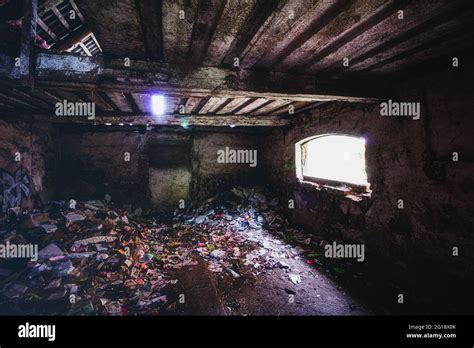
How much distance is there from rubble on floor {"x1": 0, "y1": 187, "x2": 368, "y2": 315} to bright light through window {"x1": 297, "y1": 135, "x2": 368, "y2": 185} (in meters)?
1.71

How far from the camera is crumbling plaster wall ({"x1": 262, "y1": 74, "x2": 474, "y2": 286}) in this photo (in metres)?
2.90

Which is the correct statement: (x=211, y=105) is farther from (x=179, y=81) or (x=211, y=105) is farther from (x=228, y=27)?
(x=228, y=27)

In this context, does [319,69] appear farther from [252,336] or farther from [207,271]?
[207,271]

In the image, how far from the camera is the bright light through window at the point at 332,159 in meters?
5.95

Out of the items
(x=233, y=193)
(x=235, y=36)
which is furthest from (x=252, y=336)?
(x=233, y=193)

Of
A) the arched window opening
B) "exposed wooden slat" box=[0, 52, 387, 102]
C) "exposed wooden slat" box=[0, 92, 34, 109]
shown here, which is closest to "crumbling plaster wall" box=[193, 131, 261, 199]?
the arched window opening

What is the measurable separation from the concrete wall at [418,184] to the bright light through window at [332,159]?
77 cm

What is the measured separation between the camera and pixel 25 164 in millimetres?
5418

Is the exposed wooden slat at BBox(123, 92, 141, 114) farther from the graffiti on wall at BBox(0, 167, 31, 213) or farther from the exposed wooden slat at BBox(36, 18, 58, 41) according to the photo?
the graffiti on wall at BBox(0, 167, 31, 213)

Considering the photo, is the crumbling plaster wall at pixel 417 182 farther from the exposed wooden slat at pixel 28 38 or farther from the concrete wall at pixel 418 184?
the exposed wooden slat at pixel 28 38

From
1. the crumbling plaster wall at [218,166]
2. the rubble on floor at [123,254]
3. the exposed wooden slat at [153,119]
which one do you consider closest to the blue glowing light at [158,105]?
the exposed wooden slat at [153,119]

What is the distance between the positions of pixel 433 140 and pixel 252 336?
11.1ft

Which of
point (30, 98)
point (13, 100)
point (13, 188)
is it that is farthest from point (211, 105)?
point (13, 188)

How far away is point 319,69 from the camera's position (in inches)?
120
